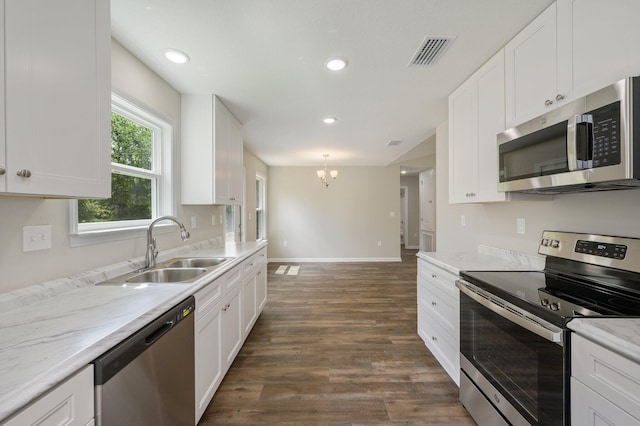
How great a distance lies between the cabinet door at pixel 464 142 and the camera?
2.16 metres

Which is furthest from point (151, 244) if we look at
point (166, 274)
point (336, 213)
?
point (336, 213)

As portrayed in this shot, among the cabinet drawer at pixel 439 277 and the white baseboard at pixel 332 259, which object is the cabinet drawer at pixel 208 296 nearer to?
the cabinet drawer at pixel 439 277

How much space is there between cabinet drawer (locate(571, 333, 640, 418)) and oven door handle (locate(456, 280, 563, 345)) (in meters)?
0.05

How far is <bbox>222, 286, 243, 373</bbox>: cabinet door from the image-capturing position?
1941mm

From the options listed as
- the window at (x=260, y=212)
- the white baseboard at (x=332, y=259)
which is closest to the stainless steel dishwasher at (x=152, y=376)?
the window at (x=260, y=212)

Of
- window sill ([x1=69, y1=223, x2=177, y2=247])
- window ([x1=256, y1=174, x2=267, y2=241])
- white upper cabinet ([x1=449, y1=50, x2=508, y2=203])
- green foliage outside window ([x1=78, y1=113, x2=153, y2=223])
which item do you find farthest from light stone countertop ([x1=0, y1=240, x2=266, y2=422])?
window ([x1=256, y1=174, x2=267, y2=241])

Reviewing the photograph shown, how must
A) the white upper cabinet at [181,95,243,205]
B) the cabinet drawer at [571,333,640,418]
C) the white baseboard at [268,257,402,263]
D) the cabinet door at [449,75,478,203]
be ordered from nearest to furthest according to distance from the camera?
the cabinet drawer at [571,333,640,418]
the cabinet door at [449,75,478,203]
the white upper cabinet at [181,95,243,205]
the white baseboard at [268,257,402,263]

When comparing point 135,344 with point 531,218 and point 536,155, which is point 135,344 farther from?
point 531,218

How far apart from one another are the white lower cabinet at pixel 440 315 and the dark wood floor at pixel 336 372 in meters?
0.15

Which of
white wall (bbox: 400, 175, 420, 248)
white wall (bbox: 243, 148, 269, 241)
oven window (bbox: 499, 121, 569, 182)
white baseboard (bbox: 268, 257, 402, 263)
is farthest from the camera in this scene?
white wall (bbox: 400, 175, 420, 248)

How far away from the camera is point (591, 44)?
1247mm

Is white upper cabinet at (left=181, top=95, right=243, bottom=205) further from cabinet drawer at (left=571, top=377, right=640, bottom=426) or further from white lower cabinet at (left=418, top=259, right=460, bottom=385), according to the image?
cabinet drawer at (left=571, top=377, right=640, bottom=426)

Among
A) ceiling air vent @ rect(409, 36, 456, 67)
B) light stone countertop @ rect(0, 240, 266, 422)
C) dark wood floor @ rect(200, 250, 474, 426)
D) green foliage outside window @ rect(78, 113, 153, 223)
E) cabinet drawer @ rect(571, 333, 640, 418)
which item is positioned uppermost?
ceiling air vent @ rect(409, 36, 456, 67)

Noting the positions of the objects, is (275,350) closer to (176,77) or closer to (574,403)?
(574,403)
